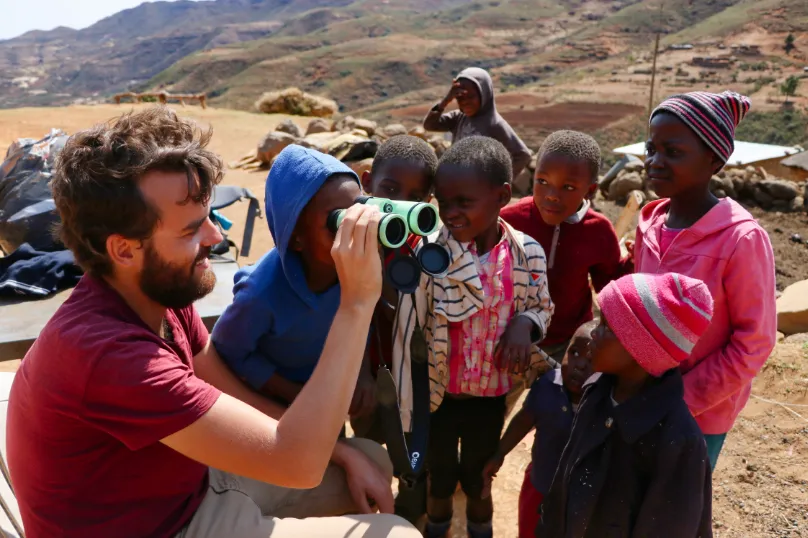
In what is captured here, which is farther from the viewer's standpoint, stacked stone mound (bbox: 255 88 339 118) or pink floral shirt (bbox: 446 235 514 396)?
stacked stone mound (bbox: 255 88 339 118)

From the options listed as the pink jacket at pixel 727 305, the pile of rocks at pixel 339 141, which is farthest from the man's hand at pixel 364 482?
the pile of rocks at pixel 339 141

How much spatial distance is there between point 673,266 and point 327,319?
1.12 metres

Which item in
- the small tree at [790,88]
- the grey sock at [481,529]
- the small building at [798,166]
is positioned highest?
the grey sock at [481,529]

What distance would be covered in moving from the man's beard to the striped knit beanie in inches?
60.5

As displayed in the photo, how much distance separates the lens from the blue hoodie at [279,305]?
1720mm

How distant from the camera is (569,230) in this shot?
7.88ft

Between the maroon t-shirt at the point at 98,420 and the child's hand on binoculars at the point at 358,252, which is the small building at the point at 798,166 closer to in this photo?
the child's hand on binoculars at the point at 358,252

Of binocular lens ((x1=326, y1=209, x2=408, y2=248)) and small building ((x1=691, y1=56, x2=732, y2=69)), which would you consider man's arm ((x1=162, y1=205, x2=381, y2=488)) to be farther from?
small building ((x1=691, y1=56, x2=732, y2=69))

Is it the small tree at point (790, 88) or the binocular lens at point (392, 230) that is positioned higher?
the binocular lens at point (392, 230)

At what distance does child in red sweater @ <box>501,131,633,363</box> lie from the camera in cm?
230

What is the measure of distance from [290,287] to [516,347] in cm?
75

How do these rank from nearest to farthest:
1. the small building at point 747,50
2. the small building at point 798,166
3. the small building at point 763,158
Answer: the small building at point 798,166
the small building at point 763,158
the small building at point 747,50

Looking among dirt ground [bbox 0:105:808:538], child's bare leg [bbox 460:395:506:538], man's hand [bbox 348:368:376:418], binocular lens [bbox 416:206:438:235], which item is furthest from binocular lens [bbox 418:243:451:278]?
dirt ground [bbox 0:105:808:538]

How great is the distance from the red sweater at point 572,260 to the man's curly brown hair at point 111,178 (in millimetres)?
1426
